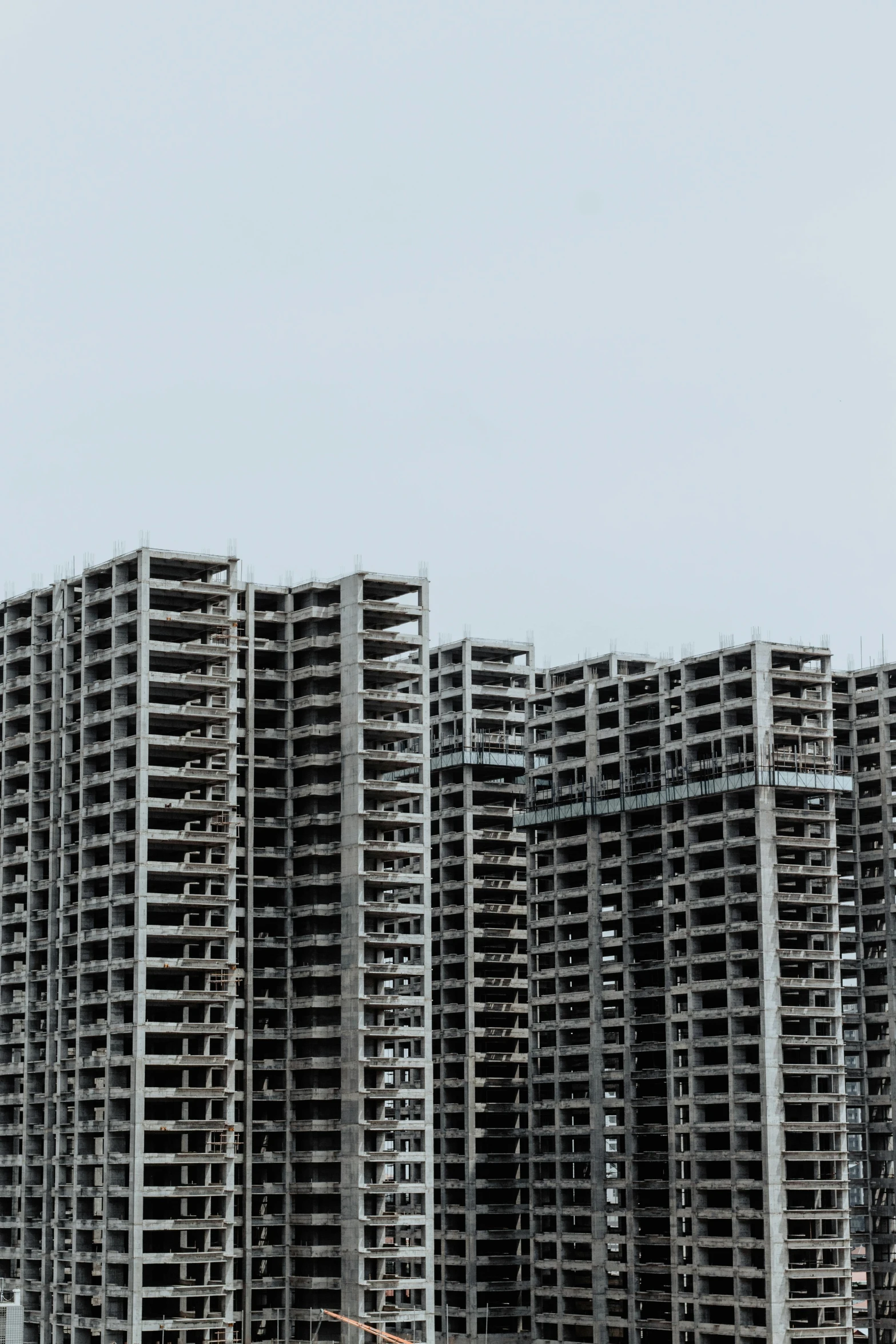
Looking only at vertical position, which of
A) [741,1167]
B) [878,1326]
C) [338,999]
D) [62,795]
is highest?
[62,795]

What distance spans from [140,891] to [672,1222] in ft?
176

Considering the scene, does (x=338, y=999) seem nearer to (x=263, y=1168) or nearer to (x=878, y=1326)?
(x=263, y=1168)

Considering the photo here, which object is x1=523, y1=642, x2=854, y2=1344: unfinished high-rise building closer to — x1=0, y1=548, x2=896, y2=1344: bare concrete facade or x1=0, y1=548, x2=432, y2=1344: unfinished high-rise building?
x1=0, y1=548, x2=896, y2=1344: bare concrete facade

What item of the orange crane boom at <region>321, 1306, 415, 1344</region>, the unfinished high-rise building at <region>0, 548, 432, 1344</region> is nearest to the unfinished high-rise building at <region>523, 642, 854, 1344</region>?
the unfinished high-rise building at <region>0, 548, 432, 1344</region>

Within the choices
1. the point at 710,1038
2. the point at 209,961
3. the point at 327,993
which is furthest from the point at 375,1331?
the point at 710,1038

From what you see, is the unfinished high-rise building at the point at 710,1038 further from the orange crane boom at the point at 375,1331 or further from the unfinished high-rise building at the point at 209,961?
the orange crane boom at the point at 375,1331

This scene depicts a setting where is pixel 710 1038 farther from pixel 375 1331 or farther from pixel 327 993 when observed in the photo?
pixel 375 1331

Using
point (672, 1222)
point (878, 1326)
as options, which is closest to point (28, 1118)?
point (672, 1222)

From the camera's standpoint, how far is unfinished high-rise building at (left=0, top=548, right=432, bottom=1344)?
160m

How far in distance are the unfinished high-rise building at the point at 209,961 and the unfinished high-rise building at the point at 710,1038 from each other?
22120 millimetres

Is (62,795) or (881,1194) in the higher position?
(62,795)

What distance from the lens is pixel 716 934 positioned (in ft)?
610

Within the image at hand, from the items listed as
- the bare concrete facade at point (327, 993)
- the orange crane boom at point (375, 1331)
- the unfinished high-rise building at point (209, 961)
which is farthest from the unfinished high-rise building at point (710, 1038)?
the orange crane boom at point (375, 1331)

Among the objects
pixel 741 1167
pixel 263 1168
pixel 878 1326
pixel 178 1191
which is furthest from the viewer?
pixel 878 1326
